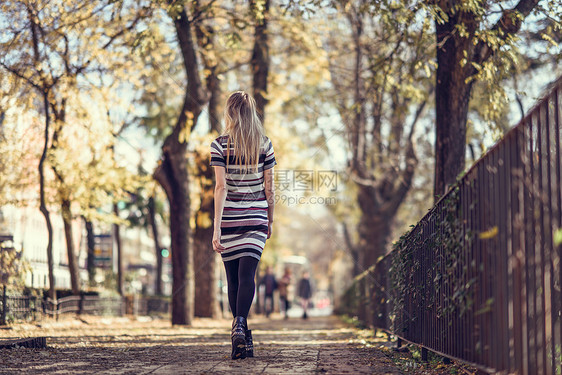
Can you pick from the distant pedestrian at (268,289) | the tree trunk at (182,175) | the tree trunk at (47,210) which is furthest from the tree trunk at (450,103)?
the distant pedestrian at (268,289)

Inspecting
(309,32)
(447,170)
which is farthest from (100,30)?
(447,170)

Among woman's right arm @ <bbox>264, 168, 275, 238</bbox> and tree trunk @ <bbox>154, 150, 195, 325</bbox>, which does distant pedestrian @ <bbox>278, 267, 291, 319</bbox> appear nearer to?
tree trunk @ <bbox>154, 150, 195, 325</bbox>

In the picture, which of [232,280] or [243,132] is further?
[232,280]

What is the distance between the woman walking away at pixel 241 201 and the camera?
6352mm

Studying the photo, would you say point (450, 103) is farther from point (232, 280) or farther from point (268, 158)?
point (232, 280)

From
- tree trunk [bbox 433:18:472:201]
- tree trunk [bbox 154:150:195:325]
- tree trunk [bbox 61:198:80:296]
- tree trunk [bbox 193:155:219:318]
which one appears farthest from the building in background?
tree trunk [bbox 433:18:472:201]

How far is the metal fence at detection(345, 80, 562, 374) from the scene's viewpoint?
3787mm

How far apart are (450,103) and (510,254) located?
693 centimetres

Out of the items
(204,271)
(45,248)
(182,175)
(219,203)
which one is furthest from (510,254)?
(45,248)

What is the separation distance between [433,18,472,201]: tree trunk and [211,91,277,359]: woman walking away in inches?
184

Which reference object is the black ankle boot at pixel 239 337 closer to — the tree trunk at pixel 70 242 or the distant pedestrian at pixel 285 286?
the tree trunk at pixel 70 242

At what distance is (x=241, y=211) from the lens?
6395 mm

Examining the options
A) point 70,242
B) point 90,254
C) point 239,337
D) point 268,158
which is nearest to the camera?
point 239,337

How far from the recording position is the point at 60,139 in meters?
18.8
